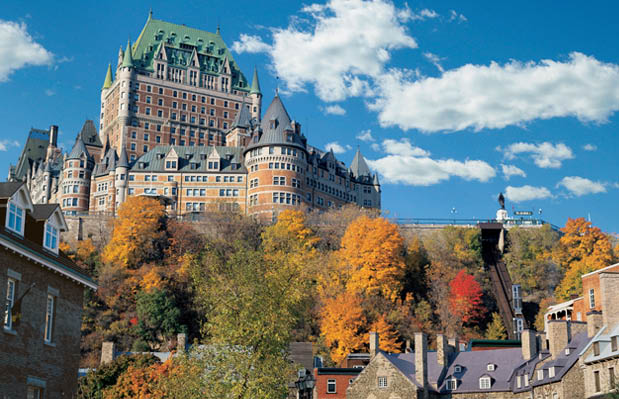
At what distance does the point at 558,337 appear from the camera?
58062mm

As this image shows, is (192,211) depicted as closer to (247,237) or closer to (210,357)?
(247,237)

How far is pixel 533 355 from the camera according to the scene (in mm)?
61469

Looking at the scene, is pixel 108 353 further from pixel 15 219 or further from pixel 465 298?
pixel 465 298

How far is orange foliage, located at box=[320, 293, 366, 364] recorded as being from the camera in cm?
8549

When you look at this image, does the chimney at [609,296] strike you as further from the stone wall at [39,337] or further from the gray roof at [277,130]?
the gray roof at [277,130]

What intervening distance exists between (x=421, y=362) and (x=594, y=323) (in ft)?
44.5

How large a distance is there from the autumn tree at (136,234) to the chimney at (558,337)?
187ft

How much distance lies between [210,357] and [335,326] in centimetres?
4426

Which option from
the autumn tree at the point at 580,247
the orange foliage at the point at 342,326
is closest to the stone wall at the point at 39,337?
the orange foliage at the point at 342,326

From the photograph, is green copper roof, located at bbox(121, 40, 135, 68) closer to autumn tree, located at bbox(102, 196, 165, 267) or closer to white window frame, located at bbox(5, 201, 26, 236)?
autumn tree, located at bbox(102, 196, 165, 267)

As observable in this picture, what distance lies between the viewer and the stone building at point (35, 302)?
1197 inches

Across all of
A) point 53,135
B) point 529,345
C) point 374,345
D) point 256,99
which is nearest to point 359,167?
point 256,99

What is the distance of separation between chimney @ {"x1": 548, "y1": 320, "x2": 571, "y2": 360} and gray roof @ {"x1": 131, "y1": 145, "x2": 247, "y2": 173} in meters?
77.0

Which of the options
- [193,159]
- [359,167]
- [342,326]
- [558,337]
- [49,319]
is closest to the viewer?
[49,319]
